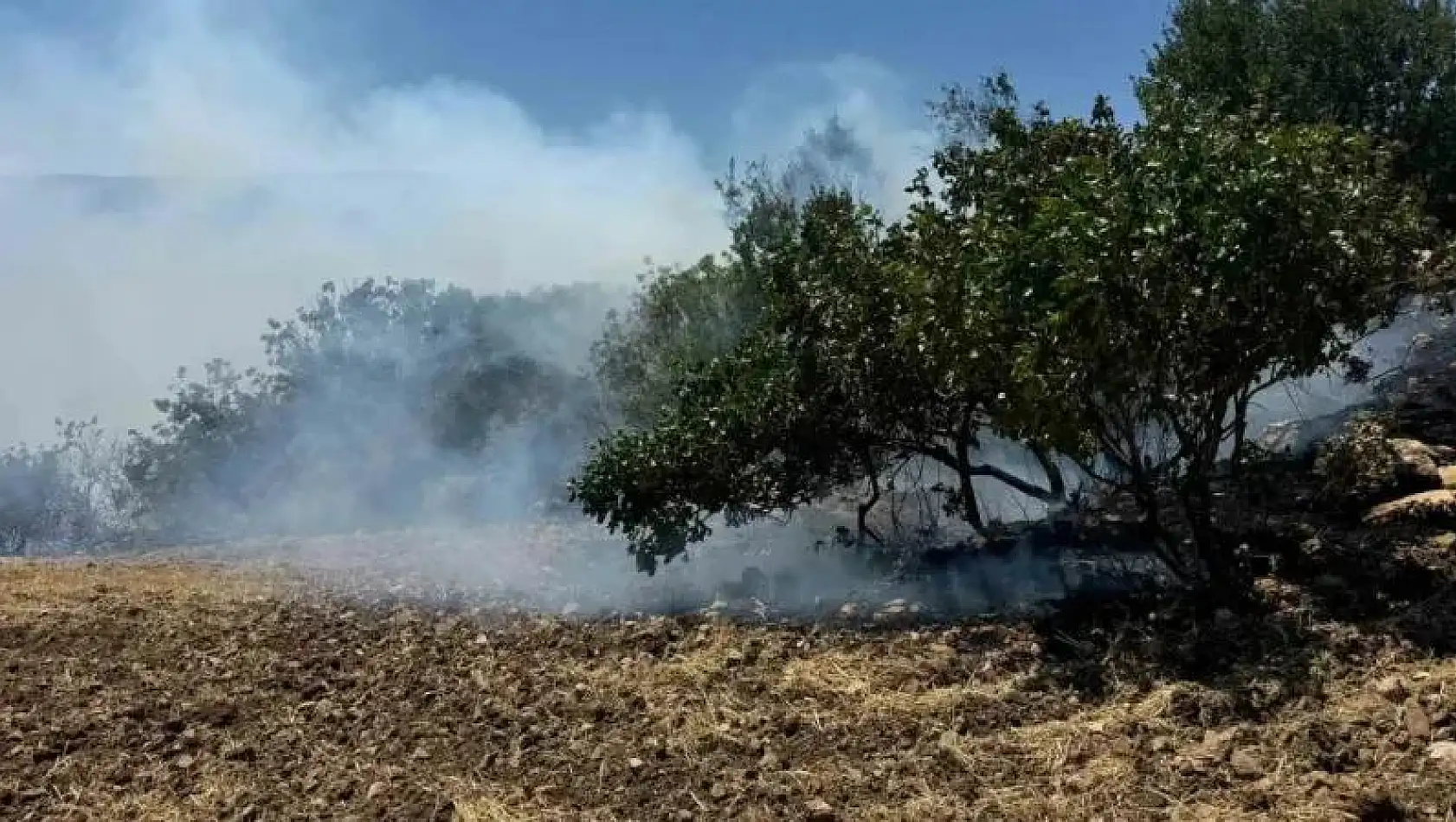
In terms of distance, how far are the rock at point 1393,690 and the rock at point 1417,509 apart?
1972 mm

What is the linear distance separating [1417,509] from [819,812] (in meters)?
3.71

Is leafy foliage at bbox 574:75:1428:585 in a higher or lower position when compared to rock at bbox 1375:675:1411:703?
higher

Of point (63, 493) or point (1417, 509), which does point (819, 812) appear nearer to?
point (1417, 509)

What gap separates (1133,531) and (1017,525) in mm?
1072

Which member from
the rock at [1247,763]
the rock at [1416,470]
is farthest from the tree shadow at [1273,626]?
the rock at [1416,470]

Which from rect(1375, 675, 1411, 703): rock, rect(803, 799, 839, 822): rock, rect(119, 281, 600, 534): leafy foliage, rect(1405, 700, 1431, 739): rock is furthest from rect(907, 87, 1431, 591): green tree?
rect(119, 281, 600, 534): leafy foliage

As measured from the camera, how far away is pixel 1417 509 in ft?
18.7

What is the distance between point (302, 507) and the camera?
1892 cm

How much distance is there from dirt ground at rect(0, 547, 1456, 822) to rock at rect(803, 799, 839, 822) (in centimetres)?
1

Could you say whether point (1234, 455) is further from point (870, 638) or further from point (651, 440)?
point (651, 440)

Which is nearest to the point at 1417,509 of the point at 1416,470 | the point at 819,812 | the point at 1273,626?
the point at 1416,470

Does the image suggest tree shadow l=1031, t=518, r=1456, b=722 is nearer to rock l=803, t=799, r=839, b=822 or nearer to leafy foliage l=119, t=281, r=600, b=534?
rock l=803, t=799, r=839, b=822

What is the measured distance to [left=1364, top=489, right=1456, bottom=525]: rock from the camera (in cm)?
565

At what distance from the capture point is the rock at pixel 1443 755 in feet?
11.2
